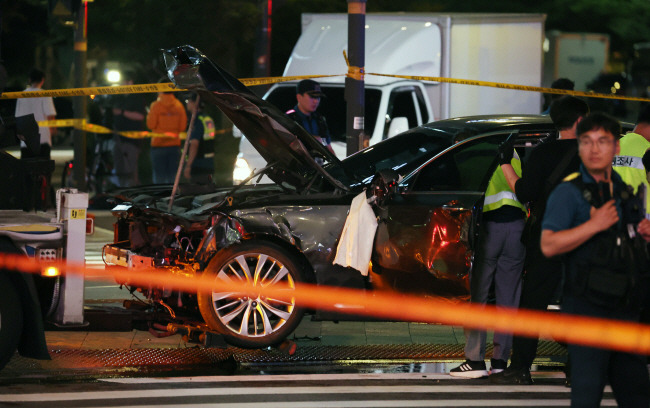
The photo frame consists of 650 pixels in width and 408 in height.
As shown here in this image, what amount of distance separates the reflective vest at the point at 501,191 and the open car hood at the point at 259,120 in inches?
48.0

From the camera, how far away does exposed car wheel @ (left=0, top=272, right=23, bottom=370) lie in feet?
23.3

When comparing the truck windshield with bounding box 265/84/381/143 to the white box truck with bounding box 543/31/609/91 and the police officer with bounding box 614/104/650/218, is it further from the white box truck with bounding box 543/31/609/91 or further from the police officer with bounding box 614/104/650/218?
the white box truck with bounding box 543/31/609/91

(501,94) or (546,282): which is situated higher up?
(501,94)

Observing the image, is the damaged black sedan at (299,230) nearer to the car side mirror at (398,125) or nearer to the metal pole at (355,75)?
the metal pole at (355,75)

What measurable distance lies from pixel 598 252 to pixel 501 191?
2377 mm

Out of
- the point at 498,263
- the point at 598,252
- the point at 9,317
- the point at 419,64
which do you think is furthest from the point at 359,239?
the point at 419,64

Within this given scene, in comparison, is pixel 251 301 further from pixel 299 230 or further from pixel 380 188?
pixel 380 188

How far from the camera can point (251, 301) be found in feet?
27.1

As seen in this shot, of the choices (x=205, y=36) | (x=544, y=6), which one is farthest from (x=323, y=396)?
(x=544, y=6)

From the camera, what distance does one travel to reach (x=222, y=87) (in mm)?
7914

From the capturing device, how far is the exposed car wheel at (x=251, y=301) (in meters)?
8.20

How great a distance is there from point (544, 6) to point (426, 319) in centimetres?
1930

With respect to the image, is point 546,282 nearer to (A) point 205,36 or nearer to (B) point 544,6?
(A) point 205,36

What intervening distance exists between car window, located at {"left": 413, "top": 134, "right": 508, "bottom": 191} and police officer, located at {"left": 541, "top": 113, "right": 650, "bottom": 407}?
3.01 m
